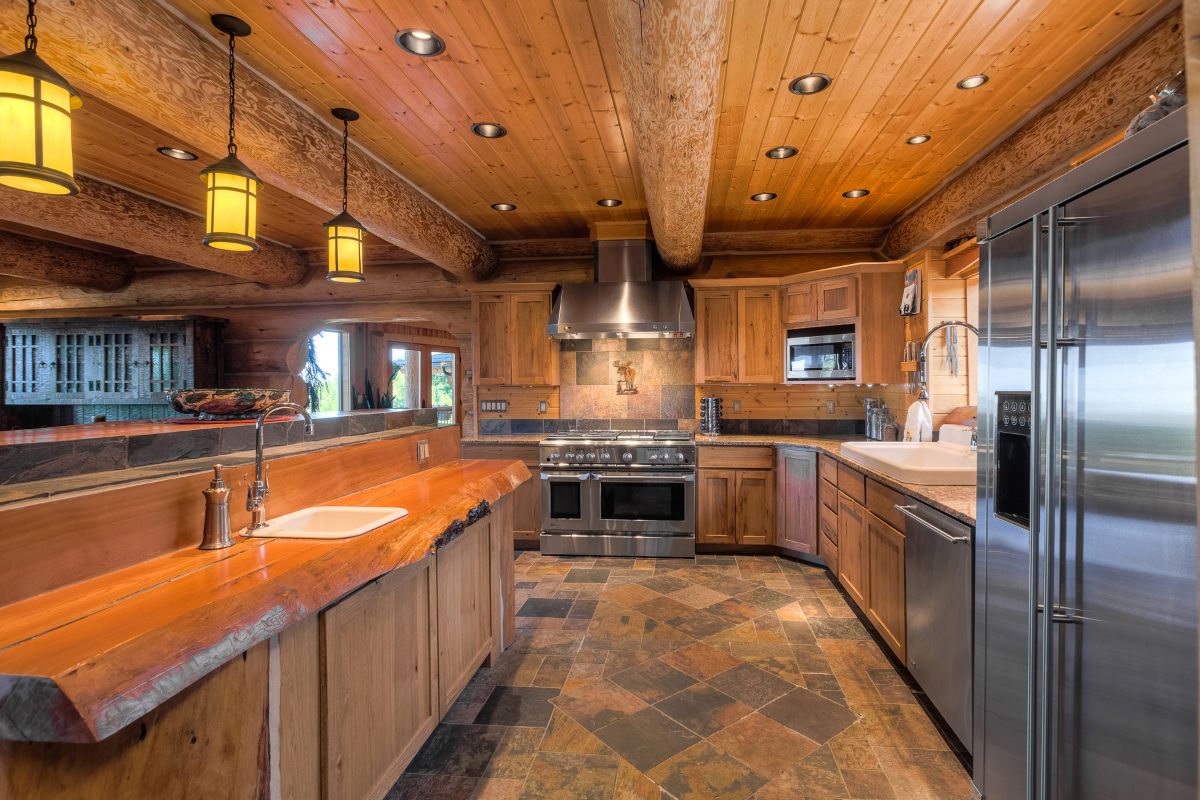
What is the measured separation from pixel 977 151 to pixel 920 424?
1.64 metres

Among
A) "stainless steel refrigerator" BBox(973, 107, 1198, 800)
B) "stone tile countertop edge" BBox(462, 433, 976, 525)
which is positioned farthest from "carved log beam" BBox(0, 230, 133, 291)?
"stainless steel refrigerator" BBox(973, 107, 1198, 800)

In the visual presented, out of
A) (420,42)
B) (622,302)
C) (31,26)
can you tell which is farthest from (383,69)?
(622,302)

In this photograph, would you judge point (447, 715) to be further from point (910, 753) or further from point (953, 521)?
point (953, 521)

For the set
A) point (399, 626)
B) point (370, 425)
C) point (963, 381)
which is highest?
point (963, 381)

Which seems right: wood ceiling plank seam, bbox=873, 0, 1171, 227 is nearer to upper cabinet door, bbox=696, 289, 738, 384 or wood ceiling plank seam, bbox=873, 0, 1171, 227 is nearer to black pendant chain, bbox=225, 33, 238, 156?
upper cabinet door, bbox=696, 289, 738, 384

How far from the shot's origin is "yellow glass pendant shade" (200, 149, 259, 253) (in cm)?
198

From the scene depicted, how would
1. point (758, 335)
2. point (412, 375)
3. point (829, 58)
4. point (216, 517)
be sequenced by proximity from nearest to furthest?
point (216, 517) → point (829, 58) → point (758, 335) → point (412, 375)

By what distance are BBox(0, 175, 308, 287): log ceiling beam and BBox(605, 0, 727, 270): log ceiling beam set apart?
12.0ft

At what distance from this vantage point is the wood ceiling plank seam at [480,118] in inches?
86.0

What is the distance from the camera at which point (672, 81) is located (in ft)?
6.25

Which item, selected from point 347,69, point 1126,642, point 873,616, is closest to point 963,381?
point 873,616

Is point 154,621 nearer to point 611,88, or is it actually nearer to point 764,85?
point 611,88

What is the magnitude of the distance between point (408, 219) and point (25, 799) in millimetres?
3468

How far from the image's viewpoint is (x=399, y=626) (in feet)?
5.98
